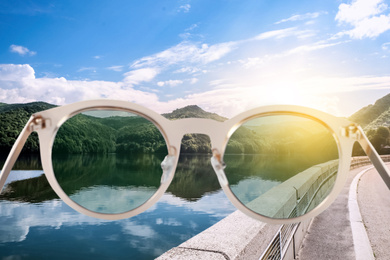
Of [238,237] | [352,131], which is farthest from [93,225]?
[352,131]

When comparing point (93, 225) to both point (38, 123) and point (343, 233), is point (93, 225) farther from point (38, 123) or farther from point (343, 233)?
point (38, 123)

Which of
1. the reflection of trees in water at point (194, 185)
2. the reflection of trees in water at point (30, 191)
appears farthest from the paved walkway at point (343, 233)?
the reflection of trees in water at point (30, 191)

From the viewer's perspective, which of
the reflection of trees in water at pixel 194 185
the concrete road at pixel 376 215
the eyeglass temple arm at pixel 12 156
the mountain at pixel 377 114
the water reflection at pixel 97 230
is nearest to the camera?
the eyeglass temple arm at pixel 12 156

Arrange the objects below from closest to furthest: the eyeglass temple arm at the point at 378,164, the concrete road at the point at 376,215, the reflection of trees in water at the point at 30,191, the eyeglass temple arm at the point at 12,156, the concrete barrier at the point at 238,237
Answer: the eyeglass temple arm at the point at 12,156, the eyeglass temple arm at the point at 378,164, the concrete barrier at the point at 238,237, the concrete road at the point at 376,215, the reflection of trees in water at the point at 30,191

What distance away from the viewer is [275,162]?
2488 millimetres

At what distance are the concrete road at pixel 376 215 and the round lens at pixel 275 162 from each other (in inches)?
44.2

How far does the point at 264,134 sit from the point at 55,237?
945 inches

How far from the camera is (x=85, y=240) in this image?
20922mm

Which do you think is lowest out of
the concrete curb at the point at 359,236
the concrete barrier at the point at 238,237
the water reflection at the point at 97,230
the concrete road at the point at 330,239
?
the water reflection at the point at 97,230

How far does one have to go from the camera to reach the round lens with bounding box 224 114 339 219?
1.28 meters

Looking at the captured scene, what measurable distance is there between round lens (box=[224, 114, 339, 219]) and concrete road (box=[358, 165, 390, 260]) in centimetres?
112

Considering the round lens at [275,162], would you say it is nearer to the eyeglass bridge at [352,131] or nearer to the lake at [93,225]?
the eyeglass bridge at [352,131]

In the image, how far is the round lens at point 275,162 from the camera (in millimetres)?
1280

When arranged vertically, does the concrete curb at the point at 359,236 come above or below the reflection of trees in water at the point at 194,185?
above
